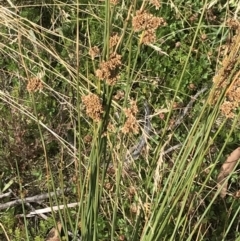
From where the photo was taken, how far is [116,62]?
886 mm

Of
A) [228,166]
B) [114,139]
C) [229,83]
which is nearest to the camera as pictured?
[229,83]

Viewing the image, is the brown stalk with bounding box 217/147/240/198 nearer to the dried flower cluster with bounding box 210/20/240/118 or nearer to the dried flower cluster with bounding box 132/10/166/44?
the dried flower cluster with bounding box 210/20/240/118

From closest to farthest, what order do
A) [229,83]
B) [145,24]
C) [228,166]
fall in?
[145,24]
[229,83]
[228,166]

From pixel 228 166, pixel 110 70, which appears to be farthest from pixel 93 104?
pixel 228 166

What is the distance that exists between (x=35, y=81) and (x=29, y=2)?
1.31 meters

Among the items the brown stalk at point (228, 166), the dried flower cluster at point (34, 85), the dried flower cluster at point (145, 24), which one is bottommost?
the brown stalk at point (228, 166)

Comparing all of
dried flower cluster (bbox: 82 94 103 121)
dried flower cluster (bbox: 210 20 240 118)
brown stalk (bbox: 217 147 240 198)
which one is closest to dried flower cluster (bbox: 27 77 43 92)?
dried flower cluster (bbox: 82 94 103 121)

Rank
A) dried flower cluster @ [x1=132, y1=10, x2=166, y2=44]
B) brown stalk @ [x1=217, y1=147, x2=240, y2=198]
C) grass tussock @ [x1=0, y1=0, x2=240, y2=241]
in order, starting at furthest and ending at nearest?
brown stalk @ [x1=217, y1=147, x2=240, y2=198] → grass tussock @ [x1=0, y1=0, x2=240, y2=241] → dried flower cluster @ [x1=132, y1=10, x2=166, y2=44]

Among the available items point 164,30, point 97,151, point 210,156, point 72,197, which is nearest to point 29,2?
point 164,30

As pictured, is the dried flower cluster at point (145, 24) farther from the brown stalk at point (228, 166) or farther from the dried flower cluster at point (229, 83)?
the brown stalk at point (228, 166)

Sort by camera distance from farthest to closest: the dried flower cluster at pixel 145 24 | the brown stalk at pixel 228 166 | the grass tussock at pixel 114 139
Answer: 1. the brown stalk at pixel 228 166
2. the grass tussock at pixel 114 139
3. the dried flower cluster at pixel 145 24

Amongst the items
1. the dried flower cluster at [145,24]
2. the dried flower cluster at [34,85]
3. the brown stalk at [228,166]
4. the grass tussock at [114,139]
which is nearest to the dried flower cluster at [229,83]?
the grass tussock at [114,139]

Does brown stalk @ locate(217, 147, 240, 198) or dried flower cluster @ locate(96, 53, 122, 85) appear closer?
A: dried flower cluster @ locate(96, 53, 122, 85)

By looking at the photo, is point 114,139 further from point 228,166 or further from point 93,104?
point 228,166
